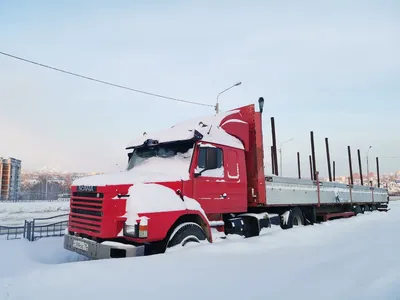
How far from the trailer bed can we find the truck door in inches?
80.6

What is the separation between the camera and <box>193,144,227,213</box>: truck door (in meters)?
6.52

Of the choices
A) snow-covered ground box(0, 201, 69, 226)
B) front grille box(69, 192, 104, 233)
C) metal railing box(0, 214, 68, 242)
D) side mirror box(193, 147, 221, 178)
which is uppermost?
side mirror box(193, 147, 221, 178)

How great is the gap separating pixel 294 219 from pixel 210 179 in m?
5.34

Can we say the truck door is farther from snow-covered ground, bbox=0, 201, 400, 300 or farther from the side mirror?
snow-covered ground, bbox=0, 201, 400, 300

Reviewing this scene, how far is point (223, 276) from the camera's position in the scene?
411cm

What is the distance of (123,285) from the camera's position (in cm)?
364

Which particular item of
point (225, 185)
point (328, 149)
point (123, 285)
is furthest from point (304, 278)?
point (328, 149)

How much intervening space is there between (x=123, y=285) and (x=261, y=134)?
19.8 ft

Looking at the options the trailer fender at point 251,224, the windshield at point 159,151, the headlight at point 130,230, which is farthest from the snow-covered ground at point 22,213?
the headlight at point 130,230

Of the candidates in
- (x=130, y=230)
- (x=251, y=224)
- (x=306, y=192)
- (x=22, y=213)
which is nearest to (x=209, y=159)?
(x=130, y=230)

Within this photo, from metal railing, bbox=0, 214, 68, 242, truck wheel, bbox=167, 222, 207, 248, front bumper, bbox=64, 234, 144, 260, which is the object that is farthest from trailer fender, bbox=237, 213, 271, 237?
metal railing, bbox=0, 214, 68, 242

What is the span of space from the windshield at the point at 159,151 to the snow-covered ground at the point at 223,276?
218 cm

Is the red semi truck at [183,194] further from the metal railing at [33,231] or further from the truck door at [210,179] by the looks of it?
the metal railing at [33,231]

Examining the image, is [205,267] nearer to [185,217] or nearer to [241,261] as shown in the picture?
[241,261]
